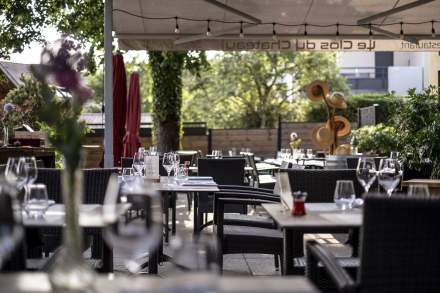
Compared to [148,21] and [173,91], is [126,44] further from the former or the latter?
[173,91]

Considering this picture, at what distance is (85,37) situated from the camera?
13461 mm

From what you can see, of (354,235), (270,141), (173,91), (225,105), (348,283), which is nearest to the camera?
(348,283)

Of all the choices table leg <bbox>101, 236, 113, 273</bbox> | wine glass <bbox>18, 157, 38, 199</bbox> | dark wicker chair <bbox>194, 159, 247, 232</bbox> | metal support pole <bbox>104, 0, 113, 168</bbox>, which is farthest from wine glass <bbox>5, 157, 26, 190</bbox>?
metal support pole <bbox>104, 0, 113, 168</bbox>

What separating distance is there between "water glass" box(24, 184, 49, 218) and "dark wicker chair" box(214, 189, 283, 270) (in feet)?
5.06

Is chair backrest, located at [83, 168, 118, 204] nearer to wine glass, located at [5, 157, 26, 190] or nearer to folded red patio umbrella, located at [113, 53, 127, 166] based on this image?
wine glass, located at [5, 157, 26, 190]

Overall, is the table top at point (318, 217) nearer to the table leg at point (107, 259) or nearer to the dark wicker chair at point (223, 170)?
the table leg at point (107, 259)

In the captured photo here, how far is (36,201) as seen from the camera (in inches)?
123

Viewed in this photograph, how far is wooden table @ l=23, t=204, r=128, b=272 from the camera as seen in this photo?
298 cm

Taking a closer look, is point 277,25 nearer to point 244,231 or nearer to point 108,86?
point 108,86

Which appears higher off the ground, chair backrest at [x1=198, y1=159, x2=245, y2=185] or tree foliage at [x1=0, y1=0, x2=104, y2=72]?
tree foliage at [x1=0, y1=0, x2=104, y2=72]

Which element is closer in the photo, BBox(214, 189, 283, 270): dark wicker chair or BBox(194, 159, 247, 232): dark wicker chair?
BBox(214, 189, 283, 270): dark wicker chair

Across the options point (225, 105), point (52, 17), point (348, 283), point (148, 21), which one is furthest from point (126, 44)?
point (225, 105)

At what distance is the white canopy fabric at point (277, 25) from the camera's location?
27.1ft

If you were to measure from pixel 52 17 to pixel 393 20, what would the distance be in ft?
23.6
